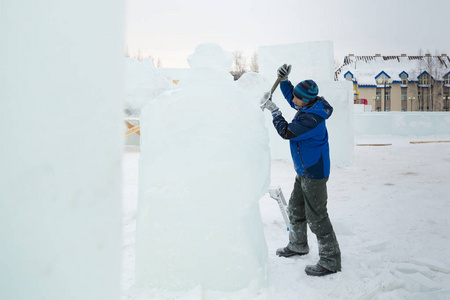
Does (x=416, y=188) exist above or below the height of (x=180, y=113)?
below

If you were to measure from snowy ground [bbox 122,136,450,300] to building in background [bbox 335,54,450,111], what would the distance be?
2910cm

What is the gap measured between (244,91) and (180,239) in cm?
109

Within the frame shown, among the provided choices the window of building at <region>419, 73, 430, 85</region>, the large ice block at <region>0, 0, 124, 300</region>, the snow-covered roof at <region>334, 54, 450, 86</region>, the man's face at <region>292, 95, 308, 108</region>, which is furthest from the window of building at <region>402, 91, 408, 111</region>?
Result: the large ice block at <region>0, 0, 124, 300</region>

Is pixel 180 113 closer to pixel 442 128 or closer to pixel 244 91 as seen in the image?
pixel 244 91

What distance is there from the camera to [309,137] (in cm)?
276

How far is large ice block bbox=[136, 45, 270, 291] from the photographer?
2258mm

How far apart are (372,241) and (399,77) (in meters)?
35.4

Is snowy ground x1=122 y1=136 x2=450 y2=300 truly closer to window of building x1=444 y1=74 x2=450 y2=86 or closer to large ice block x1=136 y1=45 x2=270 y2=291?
large ice block x1=136 y1=45 x2=270 y2=291

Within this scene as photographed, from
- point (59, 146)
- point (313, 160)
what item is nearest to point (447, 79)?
point (313, 160)

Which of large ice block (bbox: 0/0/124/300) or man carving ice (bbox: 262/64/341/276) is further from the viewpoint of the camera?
man carving ice (bbox: 262/64/341/276)

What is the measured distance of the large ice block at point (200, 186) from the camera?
2258mm

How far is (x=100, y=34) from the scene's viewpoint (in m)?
0.55

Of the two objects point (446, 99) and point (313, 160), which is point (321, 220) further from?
point (446, 99)

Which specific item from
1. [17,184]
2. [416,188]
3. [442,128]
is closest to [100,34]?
[17,184]
